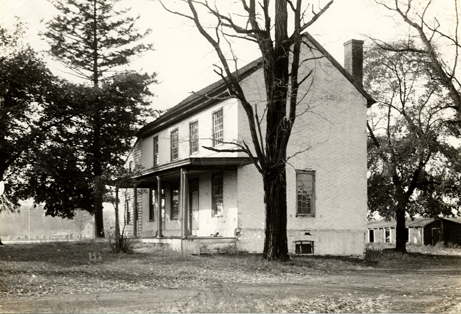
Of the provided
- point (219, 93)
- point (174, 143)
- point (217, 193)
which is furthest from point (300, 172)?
point (174, 143)

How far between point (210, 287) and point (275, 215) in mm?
5745

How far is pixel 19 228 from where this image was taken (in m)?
37.2

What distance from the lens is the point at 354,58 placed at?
2588 centimetres

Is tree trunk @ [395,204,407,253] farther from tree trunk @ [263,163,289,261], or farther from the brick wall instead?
tree trunk @ [263,163,289,261]

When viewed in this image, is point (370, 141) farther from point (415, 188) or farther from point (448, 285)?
point (448, 285)

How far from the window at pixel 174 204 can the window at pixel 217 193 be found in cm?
402

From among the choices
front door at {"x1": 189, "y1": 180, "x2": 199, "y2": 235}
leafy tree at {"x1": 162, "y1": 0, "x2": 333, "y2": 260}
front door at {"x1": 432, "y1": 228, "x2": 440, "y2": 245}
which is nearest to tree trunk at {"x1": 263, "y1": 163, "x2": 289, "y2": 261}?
leafy tree at {"x1": 162, "y1": 0, "x2": 333, "y2": 260}

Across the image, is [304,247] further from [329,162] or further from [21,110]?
[21,110]

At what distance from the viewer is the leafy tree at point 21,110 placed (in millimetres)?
24453

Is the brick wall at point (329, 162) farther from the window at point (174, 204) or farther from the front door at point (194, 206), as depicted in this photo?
the window at point (174, 204)

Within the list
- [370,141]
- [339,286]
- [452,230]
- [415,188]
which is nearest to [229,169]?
[339,286]

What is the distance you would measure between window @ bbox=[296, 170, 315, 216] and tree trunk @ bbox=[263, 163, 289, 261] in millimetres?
5485

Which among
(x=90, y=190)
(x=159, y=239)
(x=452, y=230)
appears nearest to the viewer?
(x=159, y=239)

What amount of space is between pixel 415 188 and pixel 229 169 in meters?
14.3
